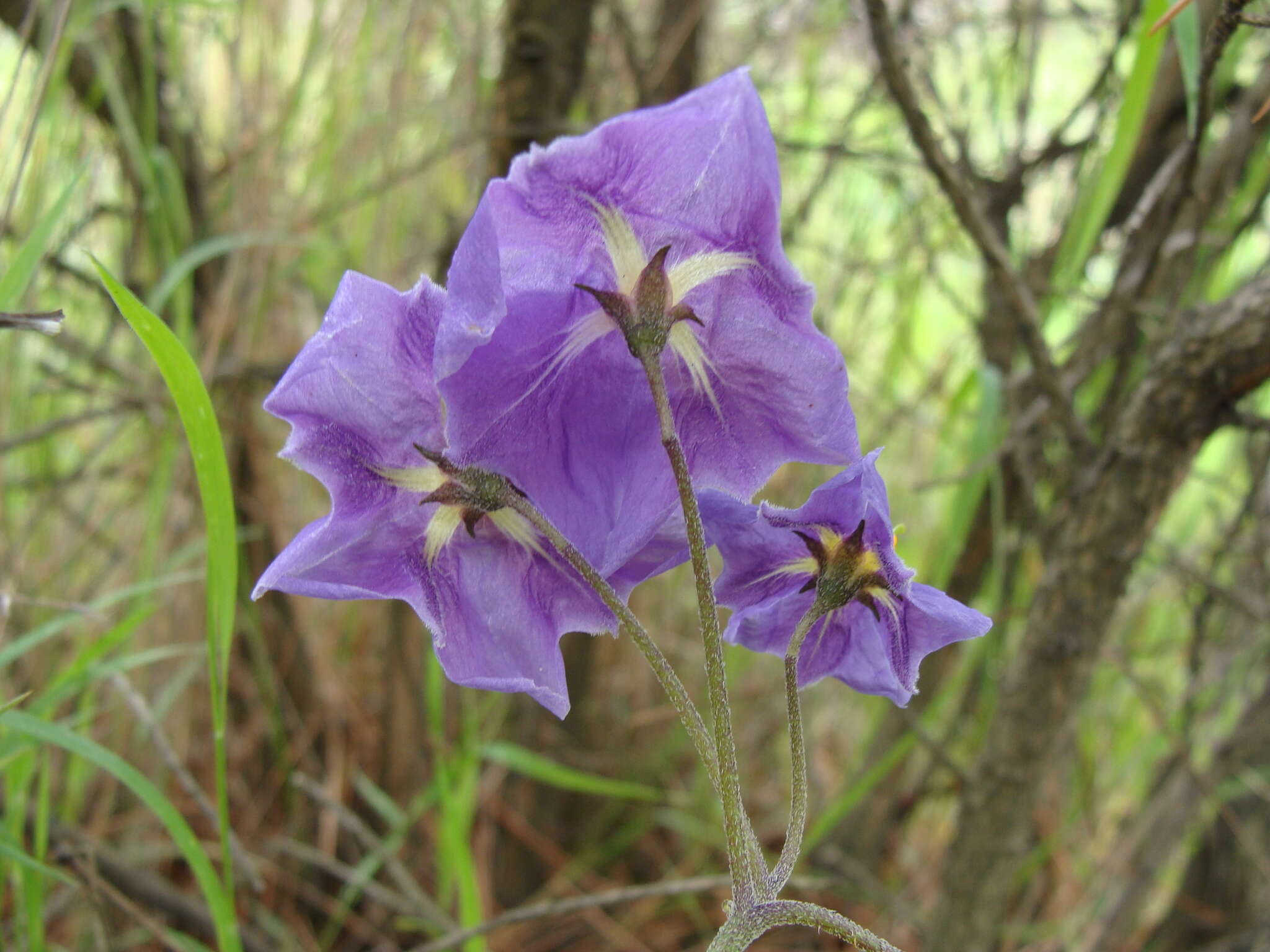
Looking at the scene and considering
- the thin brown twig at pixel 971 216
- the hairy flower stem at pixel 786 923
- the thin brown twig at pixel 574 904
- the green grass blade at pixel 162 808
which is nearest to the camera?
the hairy flower stem at pixel 786 923

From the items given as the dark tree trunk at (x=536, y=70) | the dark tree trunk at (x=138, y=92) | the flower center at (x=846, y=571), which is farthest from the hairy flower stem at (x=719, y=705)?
the dark tree trunk at (x=138, y=92)

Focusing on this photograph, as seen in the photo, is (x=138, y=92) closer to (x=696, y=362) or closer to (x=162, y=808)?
(x=162, y=808)

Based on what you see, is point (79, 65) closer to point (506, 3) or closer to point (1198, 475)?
point (506, 3)

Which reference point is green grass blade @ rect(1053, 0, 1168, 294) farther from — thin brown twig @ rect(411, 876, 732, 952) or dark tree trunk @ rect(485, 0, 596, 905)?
thin brown twig @ rect(411, 876, 732, 952)

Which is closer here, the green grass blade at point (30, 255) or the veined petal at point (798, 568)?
the veined petal at point (798, 568)

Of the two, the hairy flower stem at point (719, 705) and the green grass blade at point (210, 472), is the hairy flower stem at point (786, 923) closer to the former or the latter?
the hairy flower stem at point (719, 705)

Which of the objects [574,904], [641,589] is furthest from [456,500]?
[641,589]
